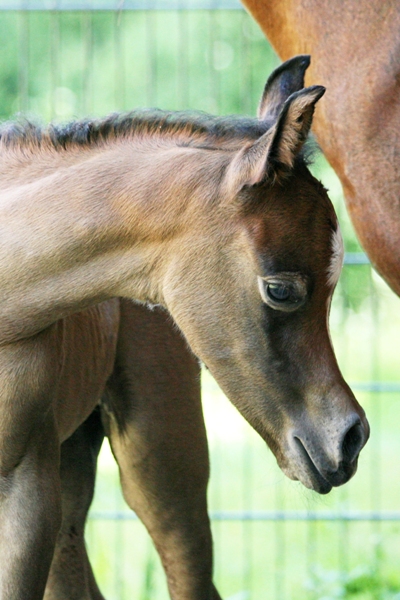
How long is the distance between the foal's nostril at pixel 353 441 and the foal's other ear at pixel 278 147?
23.9 inches

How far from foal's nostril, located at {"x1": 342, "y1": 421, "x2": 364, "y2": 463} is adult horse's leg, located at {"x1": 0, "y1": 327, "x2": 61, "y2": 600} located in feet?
2.41

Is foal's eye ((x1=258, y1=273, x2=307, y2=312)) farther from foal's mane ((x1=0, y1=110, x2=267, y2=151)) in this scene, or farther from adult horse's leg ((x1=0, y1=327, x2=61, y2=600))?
adult horse's leg ((x1=0, y1=327, x2=61, y2=600))

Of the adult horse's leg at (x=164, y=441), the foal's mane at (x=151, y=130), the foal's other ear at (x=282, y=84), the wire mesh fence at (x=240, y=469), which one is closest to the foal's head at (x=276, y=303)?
the foal's mane at (x=151, y=130)

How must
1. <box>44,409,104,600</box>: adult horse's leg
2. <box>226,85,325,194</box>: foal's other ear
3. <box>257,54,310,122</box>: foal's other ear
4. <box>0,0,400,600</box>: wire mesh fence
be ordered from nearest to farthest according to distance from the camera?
<box>226,85,325,194</box>: foal's other ear < <box>257,54,310,122</box>: foal's other ear < <box>44,409,104,600</box>: adult horse's leg < <box>0,0,400,600</box>: wire mesh fence

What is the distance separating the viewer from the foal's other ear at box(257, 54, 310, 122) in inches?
94.9

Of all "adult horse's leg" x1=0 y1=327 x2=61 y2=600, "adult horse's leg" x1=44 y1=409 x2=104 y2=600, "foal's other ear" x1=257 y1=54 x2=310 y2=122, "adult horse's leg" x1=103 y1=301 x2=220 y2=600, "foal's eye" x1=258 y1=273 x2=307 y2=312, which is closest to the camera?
"foal's eye" x1=258 y1=273 x2=307 y2=312

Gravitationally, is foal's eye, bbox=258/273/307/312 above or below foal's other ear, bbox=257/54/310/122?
below

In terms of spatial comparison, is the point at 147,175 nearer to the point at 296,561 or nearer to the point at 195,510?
the point at 195,510

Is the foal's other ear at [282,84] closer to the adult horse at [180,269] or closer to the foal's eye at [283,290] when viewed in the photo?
the adult horse at [180,269]

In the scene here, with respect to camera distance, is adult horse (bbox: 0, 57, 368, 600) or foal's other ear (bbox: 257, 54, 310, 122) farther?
foal's other ear (bbox: 257, 54, 310, 122)

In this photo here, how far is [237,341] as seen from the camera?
2160 millimetres

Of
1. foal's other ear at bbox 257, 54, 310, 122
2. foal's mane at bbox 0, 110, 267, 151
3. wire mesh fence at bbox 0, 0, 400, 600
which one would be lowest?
wire mesh fence at bbox 0, 0, 400, 600

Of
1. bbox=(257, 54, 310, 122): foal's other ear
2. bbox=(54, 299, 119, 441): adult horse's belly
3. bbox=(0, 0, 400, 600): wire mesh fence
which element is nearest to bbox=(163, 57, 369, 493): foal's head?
bbox=(257, 54, 310, 122): foal's other ear

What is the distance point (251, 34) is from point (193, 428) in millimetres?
3715
